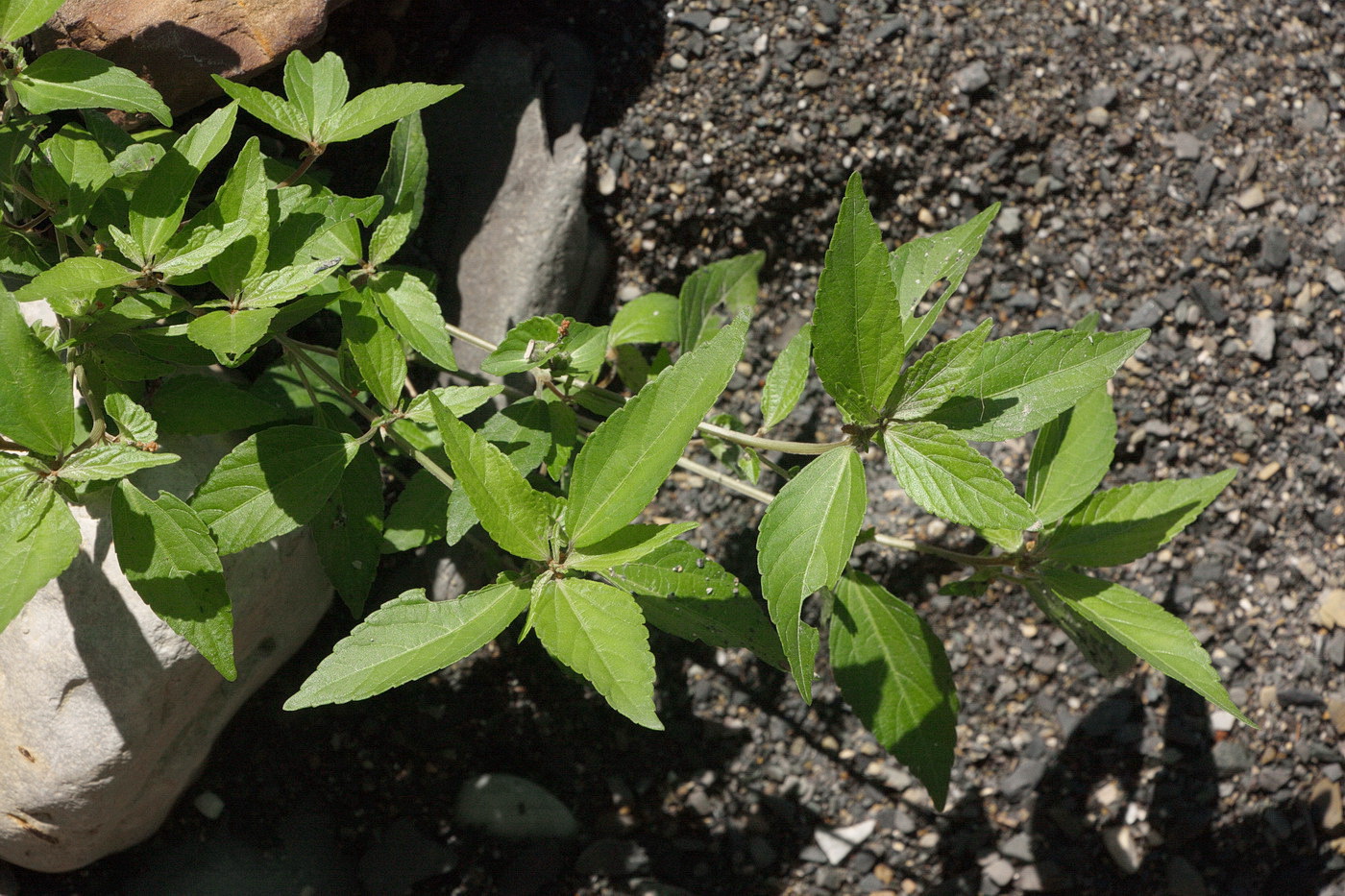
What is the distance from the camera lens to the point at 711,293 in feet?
6.66

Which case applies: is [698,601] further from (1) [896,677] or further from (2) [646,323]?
(2) [646,323]

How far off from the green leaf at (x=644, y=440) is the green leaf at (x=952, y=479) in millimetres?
279

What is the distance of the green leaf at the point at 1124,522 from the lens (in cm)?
166

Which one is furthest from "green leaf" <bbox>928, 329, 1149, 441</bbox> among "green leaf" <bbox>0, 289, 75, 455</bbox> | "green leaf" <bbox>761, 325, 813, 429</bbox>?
"green leaf" <bbox>0, 289, 75, 455</bbox>

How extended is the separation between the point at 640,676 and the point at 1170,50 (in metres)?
2.18

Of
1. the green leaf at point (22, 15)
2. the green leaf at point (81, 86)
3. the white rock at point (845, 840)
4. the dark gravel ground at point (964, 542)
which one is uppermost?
the green leaf at point (22, 15)

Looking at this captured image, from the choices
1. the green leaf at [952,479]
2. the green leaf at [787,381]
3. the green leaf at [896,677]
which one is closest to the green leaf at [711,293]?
the green leaf at [787,381]

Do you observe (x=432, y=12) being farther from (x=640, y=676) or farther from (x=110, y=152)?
(x=640, y=676)

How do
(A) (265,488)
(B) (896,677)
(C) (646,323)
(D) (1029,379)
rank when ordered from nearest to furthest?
(D) (1029,379) < (A) (265,488) < (B) (896,677) < (C) (646,323)

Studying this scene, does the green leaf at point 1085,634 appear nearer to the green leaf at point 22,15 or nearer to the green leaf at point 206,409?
the green leaf at point 206,409

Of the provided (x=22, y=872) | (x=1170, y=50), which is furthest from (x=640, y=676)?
(x=1170, y=50)

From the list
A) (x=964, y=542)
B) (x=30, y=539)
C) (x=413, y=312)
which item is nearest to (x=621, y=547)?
(x=413, y=312)

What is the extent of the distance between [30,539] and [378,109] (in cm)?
81

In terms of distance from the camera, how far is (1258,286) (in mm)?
2395
